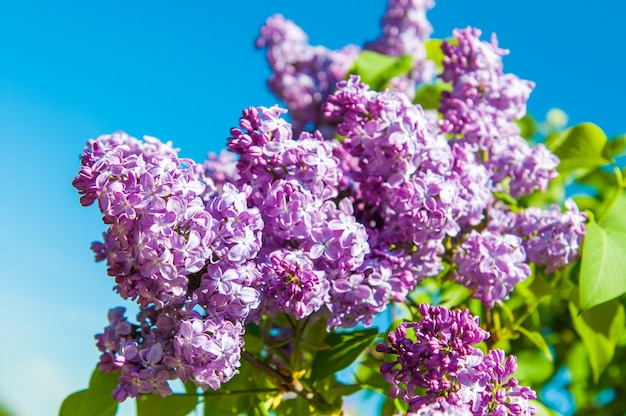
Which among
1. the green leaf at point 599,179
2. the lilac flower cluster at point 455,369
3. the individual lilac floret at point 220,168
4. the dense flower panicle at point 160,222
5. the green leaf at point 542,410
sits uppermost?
the green leaf at point 599,179

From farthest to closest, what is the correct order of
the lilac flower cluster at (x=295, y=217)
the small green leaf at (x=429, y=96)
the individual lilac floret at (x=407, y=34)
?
1. the individual lilac floret at (x=407, y=34)
2. the small green leaf at (x=429, y=96)
3. the lilac flower cluster at (x=295, y=217)

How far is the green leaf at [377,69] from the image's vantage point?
1.57m

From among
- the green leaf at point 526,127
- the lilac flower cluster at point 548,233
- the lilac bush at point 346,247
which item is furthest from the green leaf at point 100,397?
the green leaf at point 526,127

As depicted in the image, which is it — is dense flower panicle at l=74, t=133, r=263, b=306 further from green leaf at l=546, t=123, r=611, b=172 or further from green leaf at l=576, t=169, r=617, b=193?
green leaf at l=576, t=169, r=617, b=193

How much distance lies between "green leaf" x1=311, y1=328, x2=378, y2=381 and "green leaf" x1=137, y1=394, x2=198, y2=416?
0.22 metres

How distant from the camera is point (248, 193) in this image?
0.99 meters

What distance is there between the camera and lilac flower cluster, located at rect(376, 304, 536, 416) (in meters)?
0.85

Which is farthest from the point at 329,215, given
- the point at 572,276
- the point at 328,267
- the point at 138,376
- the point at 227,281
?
the point at 572,276

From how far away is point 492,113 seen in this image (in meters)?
1.30

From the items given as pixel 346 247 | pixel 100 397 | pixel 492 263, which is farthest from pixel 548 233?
pixel 100 397

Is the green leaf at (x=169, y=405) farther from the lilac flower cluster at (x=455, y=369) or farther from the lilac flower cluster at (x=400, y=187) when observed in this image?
the lilac flower cluster at (x=455, y=369)

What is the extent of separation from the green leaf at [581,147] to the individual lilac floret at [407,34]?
700 millimetres

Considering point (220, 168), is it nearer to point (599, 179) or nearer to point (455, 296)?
point (455, 296)

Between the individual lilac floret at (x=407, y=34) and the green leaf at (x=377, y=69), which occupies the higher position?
the individual lilac floret at (x=407, y=34)
